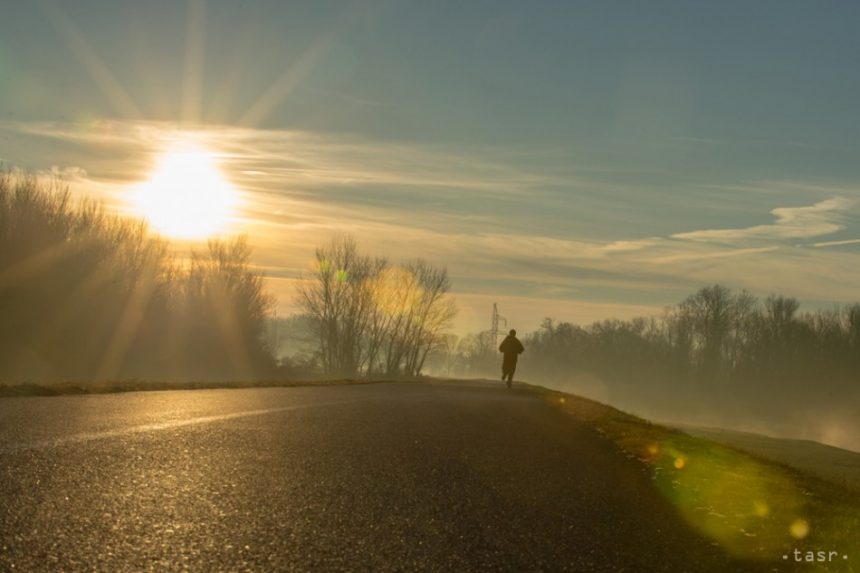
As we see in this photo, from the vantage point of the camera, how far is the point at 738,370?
11925 centimetres

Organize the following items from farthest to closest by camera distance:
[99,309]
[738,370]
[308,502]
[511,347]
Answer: [738,370] → [99,309] → [511,347] → [308,502]

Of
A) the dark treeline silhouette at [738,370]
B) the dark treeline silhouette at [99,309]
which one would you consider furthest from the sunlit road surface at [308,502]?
the dark treeline silhouette at [738,370]

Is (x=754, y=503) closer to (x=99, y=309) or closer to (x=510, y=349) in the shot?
(x=510, y=349)

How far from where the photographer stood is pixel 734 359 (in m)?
122

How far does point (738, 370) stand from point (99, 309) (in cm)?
9976

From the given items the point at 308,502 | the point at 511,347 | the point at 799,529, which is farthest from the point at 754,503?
the point at 511,347

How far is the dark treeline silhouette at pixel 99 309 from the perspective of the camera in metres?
38.3

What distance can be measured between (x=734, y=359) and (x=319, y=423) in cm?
12232

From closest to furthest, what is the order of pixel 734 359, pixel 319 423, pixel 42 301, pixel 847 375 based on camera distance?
pixel 319 423
pixel 42 301
pixel 847 375
pixel 734 359

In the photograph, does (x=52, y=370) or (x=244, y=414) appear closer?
(x=244, y=414)

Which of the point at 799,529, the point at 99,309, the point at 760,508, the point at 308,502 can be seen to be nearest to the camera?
the point at 308,502

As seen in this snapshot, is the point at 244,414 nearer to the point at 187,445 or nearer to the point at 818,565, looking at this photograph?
the point at 187,445

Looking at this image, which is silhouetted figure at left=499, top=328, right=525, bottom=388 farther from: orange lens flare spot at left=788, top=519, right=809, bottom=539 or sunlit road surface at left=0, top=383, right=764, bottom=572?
orange lens flare spot at left=788, top=519, right=809, bottom=539

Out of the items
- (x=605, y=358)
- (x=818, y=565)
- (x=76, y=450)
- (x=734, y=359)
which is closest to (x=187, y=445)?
(x=76, y=450)
